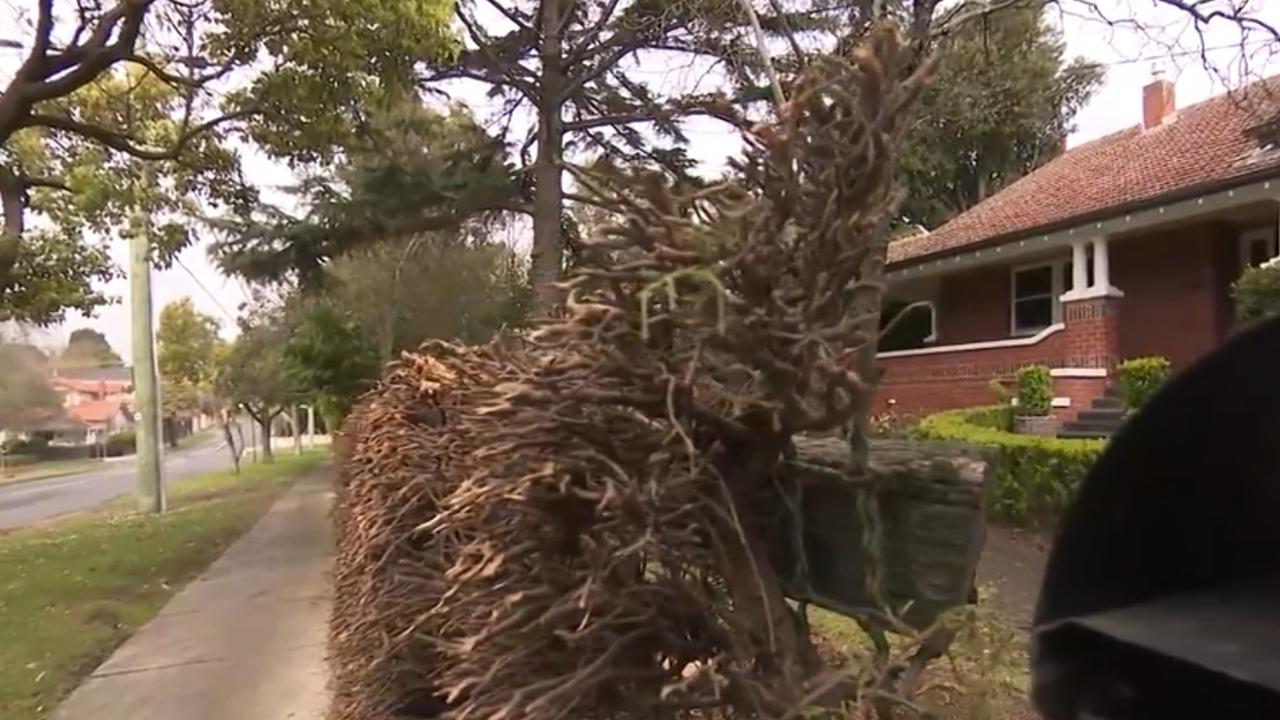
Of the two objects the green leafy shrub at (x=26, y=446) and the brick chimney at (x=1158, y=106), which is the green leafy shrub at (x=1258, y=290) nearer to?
the brick chimney at (x=1158, y=106)

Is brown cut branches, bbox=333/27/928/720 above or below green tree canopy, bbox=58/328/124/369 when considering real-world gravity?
below

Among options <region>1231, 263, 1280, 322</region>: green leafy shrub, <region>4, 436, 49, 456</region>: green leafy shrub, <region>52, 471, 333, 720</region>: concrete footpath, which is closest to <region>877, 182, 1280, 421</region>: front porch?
<region>1231, 263, 1280, 322</region>: green leafy shrub

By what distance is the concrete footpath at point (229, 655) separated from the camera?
581 centimetres

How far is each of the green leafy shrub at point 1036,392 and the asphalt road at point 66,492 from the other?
18.9m

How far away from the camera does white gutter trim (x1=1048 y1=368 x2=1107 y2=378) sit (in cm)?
1375

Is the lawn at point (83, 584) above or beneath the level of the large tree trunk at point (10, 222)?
beneath

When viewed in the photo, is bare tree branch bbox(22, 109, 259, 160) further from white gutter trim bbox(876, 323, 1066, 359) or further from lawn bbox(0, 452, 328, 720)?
white gutter trim bbox(876, 323, 1066, 359)

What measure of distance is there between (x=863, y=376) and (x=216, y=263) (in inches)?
576

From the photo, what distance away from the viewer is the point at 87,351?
83.4 meters

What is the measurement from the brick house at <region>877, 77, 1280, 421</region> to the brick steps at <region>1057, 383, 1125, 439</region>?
28cm

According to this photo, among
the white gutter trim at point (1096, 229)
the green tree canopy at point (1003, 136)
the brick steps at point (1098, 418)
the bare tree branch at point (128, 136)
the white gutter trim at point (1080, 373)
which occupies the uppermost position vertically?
the green tree canopy at point (1003, 136)

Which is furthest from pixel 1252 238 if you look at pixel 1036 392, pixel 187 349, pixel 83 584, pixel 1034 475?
pixel 187 349

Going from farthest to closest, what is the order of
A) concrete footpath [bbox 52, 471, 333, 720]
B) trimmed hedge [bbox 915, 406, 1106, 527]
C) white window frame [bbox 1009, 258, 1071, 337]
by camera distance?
white window frame [bbox 1009, 258, 1071, 337] < trimmed hedge [bbox 915, 406, 1106, 527] < concrete footpath [bbox 52, 471, 333, 720]

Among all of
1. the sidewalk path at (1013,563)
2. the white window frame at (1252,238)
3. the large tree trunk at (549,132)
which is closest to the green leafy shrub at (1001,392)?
the white window frame at (1252,238)
